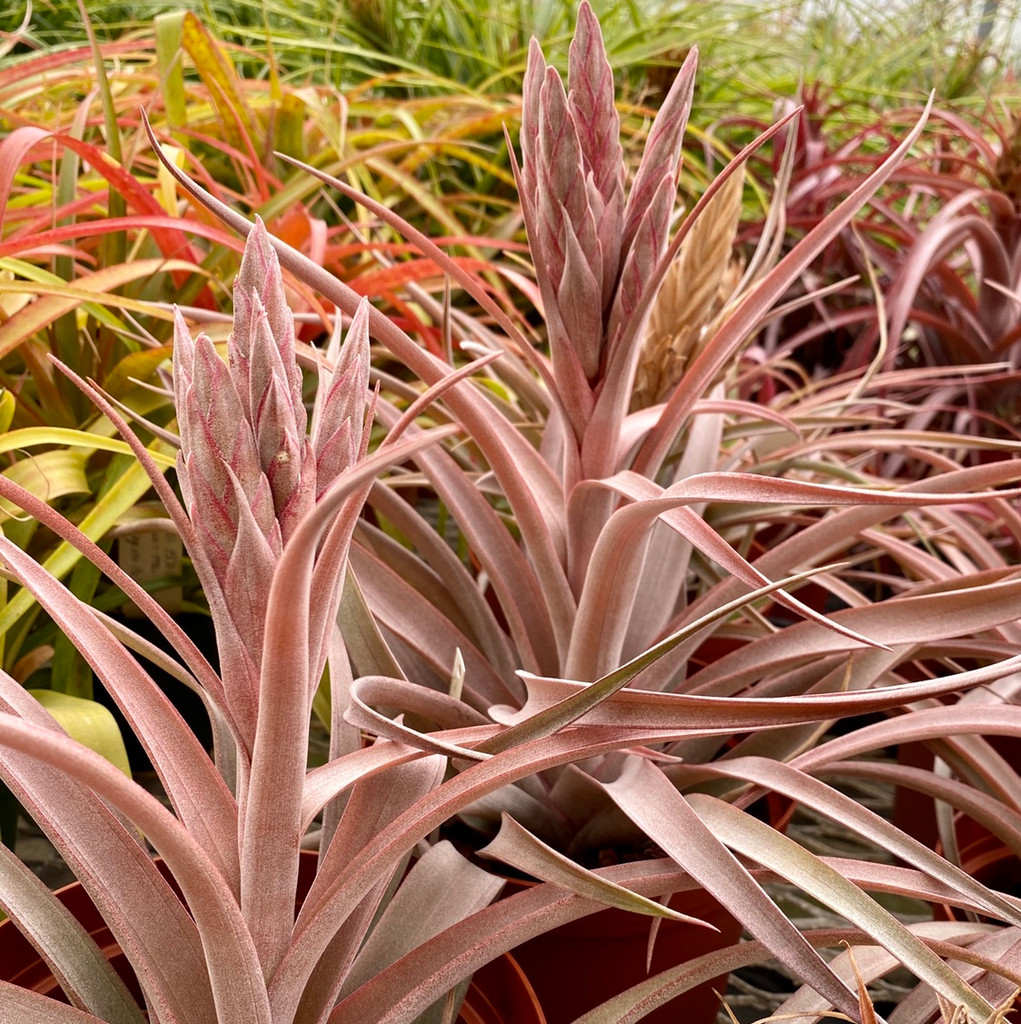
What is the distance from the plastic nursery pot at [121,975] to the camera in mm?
377

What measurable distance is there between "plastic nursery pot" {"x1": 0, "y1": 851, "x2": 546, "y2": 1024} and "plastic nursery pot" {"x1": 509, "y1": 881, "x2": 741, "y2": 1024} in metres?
0.04

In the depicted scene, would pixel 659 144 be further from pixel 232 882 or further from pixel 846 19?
pixel 846 19

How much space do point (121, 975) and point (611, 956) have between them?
0.71 ft

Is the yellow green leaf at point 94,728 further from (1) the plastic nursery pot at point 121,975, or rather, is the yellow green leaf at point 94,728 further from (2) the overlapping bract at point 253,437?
(2) the overlapping bract at point 253,437

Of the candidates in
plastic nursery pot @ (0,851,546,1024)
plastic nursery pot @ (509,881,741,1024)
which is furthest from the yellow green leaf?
plastic nursery pot @ (509,881,741,1024)

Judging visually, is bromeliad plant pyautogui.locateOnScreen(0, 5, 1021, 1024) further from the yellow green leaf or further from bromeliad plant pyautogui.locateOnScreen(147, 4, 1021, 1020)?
the yellow green leaf

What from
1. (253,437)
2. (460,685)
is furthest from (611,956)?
(253,437)

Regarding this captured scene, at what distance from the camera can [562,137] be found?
38 centimetres

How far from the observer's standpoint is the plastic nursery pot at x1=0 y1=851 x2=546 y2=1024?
38 cm

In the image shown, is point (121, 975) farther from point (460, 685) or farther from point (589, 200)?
point (589, 200)

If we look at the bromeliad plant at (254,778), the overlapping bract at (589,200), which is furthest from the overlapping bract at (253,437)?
the overlapping bract at (589,200)

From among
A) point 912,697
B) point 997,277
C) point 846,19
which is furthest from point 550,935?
point 846,19

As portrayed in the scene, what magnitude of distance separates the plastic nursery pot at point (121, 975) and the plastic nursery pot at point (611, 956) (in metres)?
0.04

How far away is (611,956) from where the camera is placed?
455mm
